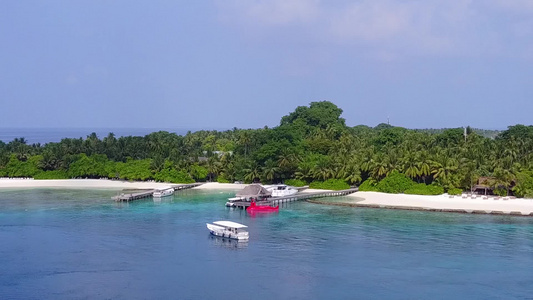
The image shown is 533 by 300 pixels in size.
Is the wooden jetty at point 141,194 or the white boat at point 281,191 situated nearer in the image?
the wooden jetty at point 141,194

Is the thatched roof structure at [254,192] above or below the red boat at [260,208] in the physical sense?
above

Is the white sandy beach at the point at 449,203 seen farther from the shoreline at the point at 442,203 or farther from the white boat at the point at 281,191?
the white boat at the point at 281,191

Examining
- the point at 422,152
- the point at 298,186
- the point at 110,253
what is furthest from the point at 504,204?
the point at 110,253

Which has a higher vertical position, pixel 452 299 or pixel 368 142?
pixel 368 142

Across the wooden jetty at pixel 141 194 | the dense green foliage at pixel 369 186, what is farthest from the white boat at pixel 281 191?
the wooden jetty at pixel 141 194

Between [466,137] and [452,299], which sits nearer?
[452,299]

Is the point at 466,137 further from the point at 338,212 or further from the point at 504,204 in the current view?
the point at 338,212
